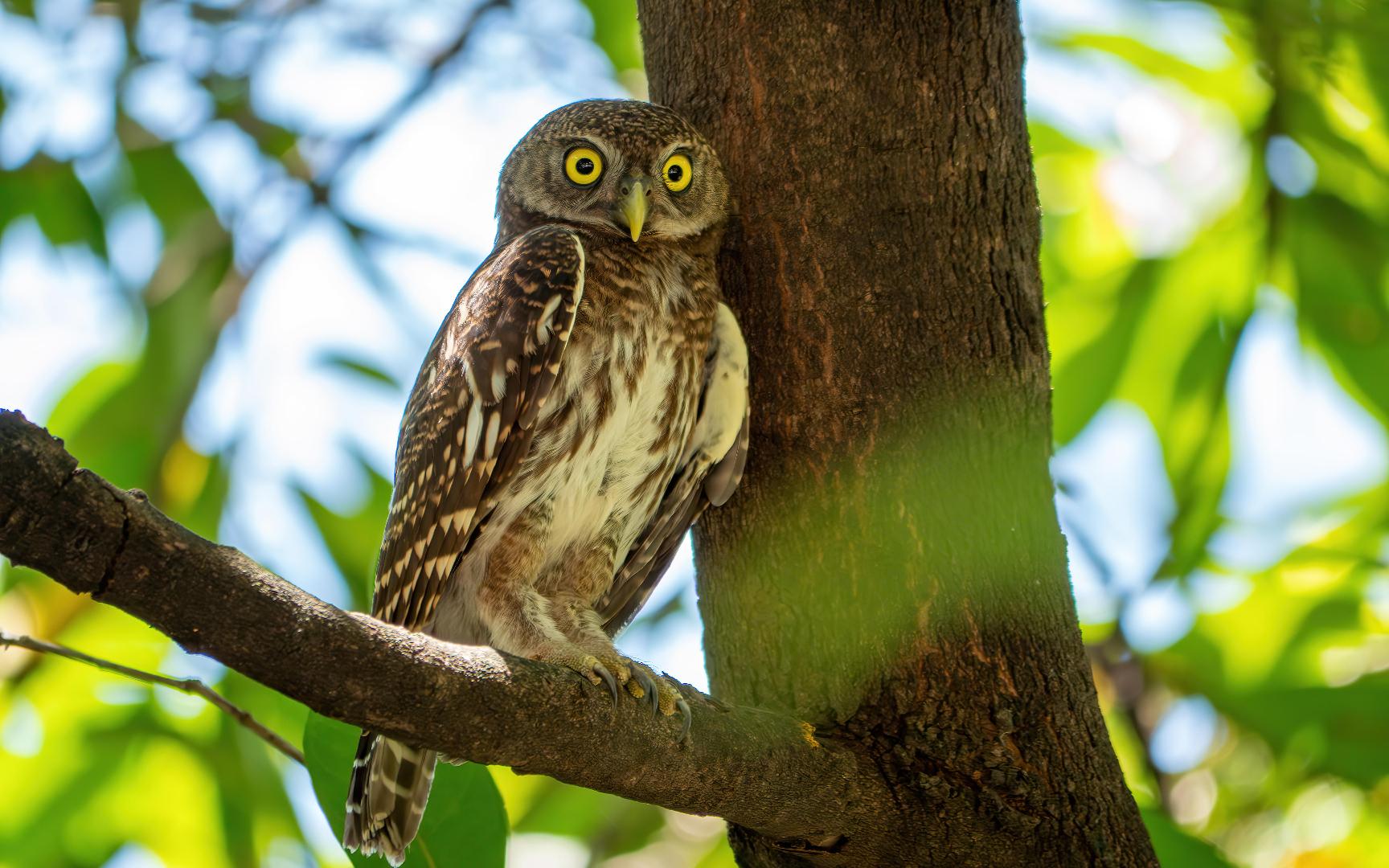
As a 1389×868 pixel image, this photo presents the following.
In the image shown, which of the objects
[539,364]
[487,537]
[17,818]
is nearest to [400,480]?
[487,537]

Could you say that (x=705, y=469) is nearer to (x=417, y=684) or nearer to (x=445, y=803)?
(x=445, y=803)


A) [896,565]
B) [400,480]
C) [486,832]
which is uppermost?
[400,480]

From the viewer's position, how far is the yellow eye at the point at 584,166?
3.03 meters

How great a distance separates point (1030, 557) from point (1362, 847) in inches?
93.0

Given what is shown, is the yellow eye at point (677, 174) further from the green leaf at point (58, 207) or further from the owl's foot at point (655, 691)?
the green leaf at point (58, 207)

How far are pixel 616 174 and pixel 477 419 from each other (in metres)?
0.84

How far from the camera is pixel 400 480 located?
8.64ft

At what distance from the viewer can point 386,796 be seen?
244 centimetres

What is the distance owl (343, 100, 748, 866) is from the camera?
7.95ft

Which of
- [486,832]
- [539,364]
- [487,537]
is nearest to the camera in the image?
[486,832]

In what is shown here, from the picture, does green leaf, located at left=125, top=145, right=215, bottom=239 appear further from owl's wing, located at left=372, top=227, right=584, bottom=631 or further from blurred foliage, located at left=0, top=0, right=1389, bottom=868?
owl's wing, located at left=372, top=227, right=584, bottom=631

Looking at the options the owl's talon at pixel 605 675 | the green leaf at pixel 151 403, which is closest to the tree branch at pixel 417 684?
the owl's talon at pixel 605 675

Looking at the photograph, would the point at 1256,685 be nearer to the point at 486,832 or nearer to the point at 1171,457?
the point at 1171,457

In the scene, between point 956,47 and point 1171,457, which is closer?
point 956,47
